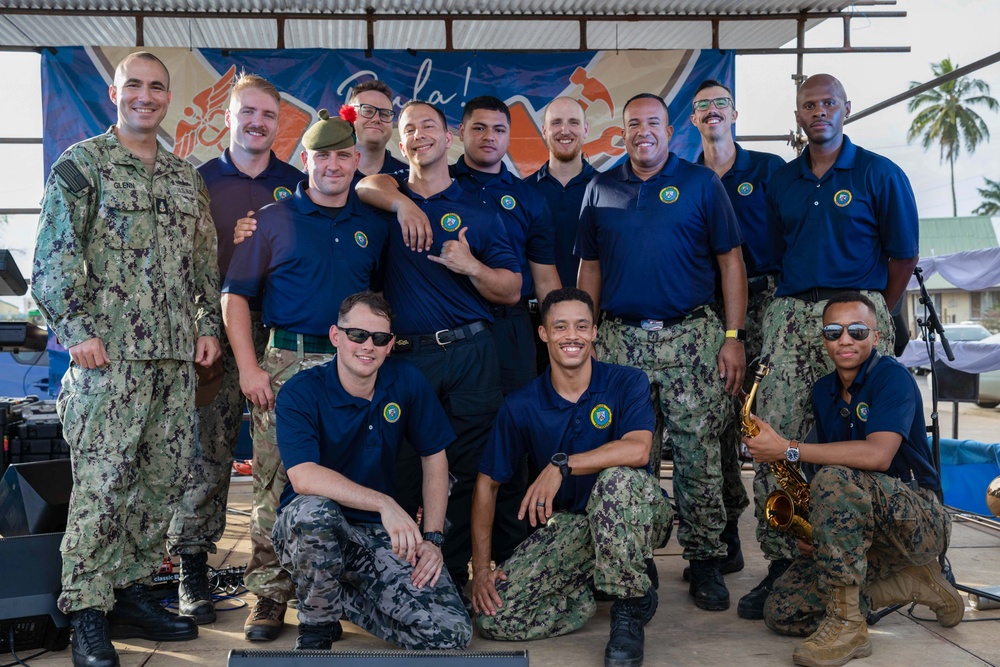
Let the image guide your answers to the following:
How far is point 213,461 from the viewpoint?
13.7ft

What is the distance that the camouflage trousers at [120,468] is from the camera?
132 inches

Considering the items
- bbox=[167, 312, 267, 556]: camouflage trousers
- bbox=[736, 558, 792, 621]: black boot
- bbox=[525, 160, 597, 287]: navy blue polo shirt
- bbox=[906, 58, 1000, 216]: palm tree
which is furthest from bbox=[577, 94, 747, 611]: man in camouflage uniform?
bbox=[906, 58, 1000, 216]: palm tree

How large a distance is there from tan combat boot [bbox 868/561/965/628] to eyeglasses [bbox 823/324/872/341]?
953 millimetres

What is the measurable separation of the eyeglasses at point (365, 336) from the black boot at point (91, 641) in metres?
1.38

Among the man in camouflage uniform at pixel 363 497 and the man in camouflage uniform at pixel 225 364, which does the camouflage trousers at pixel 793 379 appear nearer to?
the man in camouflage uniform at pixel 363 497

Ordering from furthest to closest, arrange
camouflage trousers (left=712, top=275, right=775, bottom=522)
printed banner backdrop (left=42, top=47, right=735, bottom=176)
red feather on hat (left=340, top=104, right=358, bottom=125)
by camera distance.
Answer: printed banner backdrop (left=42, top=47, right=735, bottom=176), camouflage trousers (left=712, top=275, right=775, bottom=522), red feather on hat (left=340, top=104, right=358, bottom=125)

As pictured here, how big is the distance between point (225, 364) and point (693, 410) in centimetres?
216

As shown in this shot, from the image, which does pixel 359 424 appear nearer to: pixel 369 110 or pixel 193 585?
pixel 193 585

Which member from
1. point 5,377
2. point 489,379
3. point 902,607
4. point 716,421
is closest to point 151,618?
point 489,379

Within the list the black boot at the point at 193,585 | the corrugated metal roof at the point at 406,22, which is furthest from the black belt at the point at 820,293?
the corrugated metal roof at the point at 406,22

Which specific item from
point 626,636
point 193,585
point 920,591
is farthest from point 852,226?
point 193,585

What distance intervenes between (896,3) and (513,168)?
349cm

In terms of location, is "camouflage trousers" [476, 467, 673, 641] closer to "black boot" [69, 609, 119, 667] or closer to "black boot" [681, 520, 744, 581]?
"black boot" [681, 520, 744, 581]

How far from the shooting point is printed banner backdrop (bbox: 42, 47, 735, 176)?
23.3 ft
